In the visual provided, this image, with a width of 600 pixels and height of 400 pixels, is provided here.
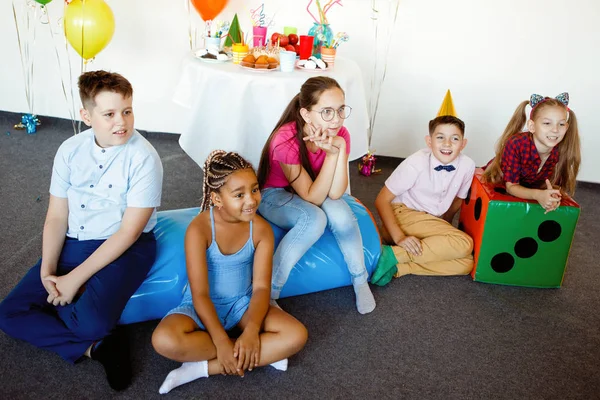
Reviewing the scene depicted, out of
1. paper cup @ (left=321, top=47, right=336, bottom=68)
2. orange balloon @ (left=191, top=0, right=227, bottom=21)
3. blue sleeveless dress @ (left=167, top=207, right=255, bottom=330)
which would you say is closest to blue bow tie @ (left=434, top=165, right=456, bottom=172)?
paper cup @ (left=321, top=47, right=336, bottom=68)

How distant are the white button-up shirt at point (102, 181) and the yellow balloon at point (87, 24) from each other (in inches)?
55.9

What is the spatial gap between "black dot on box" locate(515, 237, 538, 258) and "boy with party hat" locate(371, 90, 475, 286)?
0.58 ft

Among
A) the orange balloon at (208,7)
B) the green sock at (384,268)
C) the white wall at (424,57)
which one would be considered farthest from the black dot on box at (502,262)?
the orange balloon at (208,7)

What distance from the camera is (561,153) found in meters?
2.20

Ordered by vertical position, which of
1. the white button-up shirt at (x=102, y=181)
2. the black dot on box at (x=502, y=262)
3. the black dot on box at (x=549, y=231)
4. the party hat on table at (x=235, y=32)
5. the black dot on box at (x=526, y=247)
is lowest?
the black dot on box at (x=502, y=262)

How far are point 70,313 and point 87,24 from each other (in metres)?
1.84

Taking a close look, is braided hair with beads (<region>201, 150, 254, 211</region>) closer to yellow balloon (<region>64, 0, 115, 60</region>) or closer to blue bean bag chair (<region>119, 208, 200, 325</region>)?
blue bean bag chair (<region>119, 208, 200, 325</region>)

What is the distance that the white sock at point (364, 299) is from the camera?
1966mm

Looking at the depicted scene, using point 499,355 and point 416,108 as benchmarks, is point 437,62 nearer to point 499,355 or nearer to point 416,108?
point 416,108

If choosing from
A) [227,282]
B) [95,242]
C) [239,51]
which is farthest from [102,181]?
[239,51]

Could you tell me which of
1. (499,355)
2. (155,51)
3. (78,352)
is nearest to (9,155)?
(155,51)

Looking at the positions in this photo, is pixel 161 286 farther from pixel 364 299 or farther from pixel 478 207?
pixel 478 207

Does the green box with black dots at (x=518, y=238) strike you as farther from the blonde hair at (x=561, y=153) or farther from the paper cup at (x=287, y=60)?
the paper cup at (x=287, y=60)

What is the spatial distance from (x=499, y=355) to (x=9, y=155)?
9.19ft
